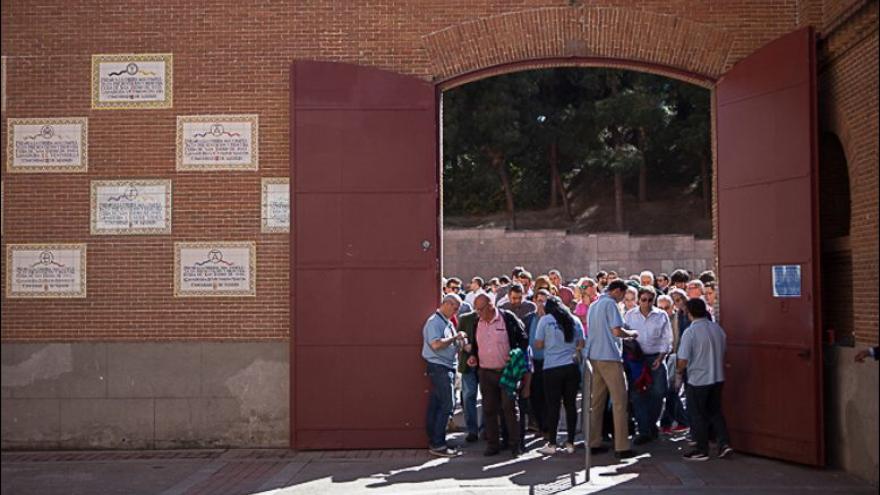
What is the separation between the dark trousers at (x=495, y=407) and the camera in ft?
38.7

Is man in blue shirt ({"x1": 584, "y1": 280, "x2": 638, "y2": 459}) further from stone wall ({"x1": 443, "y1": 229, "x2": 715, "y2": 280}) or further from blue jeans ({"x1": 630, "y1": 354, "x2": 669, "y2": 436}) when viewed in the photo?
stone wall ({"x1": 443, "y1": 229, "x2": 715, "y2": 280})

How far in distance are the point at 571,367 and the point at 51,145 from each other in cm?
672

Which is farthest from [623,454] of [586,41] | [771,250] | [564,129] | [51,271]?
[564,129]

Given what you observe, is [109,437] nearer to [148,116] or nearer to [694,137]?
[148,116]

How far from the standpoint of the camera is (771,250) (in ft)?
37.1

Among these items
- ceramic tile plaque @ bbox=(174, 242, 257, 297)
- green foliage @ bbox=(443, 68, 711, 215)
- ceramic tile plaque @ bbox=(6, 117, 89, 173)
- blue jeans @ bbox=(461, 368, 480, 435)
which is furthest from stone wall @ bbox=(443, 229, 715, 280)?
ceramic tile plaque @ bbox=(6, 117, 89, 173)

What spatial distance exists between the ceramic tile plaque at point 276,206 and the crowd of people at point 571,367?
213 cm

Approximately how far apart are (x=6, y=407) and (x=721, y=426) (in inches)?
319

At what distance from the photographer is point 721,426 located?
11266 millimetres

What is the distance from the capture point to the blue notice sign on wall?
10.9 metres

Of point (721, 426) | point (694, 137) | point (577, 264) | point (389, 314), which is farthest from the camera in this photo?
point (694, 137)

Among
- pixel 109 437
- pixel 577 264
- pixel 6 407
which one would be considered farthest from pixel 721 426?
pixel 577 264

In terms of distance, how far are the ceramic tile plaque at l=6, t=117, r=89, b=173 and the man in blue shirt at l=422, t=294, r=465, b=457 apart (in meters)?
4.65

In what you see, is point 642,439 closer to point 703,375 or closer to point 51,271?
point 703,375
